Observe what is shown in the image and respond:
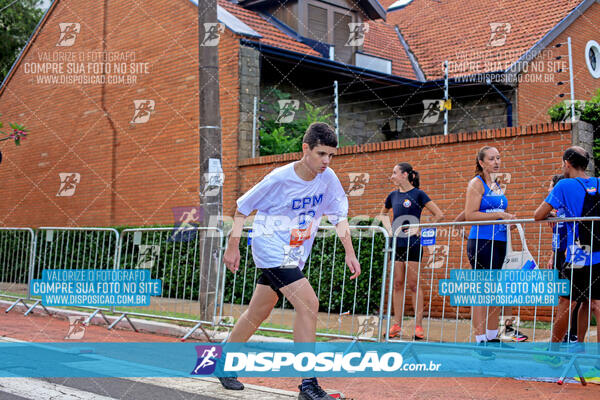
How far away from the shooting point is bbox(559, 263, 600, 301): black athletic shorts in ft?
17.6

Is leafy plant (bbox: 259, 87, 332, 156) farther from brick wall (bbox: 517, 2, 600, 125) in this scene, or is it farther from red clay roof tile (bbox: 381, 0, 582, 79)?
brick wall (bbox: 517, 2, 600, 125)

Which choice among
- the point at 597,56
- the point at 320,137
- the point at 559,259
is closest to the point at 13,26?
the point at 597,56

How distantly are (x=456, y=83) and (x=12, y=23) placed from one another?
18019 millimetres

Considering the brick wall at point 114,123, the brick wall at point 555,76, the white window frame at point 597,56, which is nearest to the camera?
the brick wall at point 114,123

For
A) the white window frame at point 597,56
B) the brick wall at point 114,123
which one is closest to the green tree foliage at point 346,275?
the brick wall at point 114,123

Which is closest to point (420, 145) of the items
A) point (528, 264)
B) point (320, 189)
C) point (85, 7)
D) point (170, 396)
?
point (528, 264)

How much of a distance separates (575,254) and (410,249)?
6.82 ft

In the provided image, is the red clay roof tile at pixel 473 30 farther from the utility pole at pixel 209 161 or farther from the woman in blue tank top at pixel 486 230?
the woman in blue tank top at pixel 486 230

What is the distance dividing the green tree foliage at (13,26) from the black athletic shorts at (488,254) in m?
23.5

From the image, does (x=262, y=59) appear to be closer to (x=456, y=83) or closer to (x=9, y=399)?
(x=456, y=83)

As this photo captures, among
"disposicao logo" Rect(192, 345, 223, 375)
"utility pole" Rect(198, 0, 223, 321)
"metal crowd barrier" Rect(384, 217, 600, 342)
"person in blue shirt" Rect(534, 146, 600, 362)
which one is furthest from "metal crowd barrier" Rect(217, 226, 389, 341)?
"person in blue shirt" Rect(534, 146, 600, 362)

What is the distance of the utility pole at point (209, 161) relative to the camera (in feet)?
26.2

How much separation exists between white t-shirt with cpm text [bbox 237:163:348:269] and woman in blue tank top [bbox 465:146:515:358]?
202cm

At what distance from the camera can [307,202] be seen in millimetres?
4645
